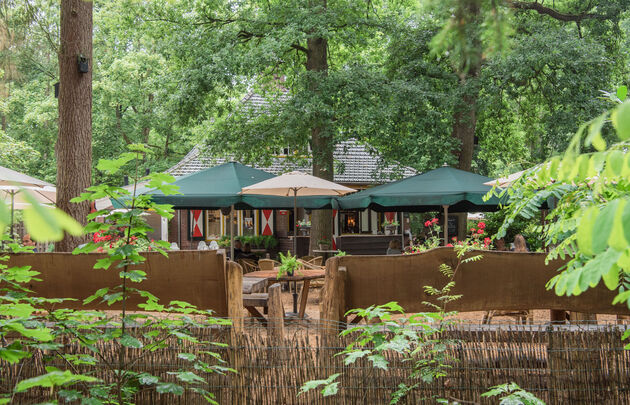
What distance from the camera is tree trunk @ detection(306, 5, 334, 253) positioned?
51.8 ft

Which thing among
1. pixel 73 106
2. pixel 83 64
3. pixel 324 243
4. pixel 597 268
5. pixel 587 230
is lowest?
pixel 324 243

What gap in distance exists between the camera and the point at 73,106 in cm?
812

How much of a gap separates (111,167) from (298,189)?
9077mm

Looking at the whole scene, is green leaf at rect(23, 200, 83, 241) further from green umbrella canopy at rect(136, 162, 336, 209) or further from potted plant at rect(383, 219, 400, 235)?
potted plant at rect(383, 219, 400, 235)

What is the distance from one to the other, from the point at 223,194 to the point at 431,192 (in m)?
3.59

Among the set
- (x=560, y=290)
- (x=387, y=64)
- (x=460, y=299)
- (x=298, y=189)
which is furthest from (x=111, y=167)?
(x=387, y=64)

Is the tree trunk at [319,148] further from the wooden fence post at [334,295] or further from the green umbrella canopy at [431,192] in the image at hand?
the wooden fence post at [334,295]

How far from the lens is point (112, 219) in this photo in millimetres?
3342

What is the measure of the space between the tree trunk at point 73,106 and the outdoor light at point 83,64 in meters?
0.04

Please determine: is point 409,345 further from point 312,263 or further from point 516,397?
point 312,263

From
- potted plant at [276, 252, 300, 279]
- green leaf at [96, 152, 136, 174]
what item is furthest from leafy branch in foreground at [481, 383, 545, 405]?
potted plant at [276, 252, 300, 279]

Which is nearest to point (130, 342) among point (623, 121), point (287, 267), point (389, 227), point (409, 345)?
point (409, 345)

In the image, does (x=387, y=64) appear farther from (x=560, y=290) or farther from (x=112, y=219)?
(x=560, y=290)

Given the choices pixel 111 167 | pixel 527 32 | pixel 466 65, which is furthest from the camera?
pixel 527 32
